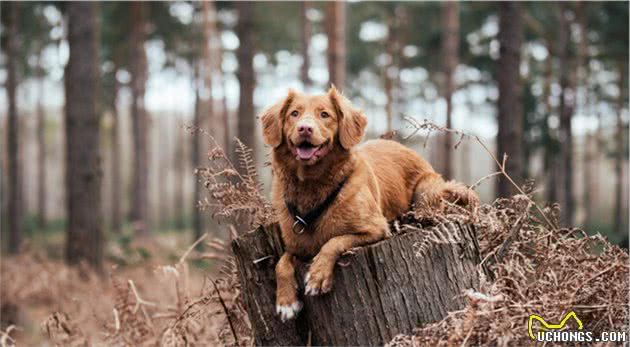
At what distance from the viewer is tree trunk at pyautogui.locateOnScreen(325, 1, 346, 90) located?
15.1 meters

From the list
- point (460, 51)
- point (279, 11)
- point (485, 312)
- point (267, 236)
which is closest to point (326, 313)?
point (267, 236)

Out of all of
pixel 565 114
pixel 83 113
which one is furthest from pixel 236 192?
pixel 565 114

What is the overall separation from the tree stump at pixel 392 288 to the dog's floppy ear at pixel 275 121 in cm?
89

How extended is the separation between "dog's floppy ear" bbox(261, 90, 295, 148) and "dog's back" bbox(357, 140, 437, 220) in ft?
2.86

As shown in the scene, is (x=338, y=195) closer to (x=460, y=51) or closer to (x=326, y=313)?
(x=326, y=313)

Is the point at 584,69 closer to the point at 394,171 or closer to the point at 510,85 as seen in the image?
the point at 510,85

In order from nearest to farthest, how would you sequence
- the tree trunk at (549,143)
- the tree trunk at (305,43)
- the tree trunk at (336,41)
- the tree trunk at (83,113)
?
1. the tree trunk at (83,113)
2. the tree trunk at (336,41)
3. the tree trunk at (305,43)
4. the tree trunk at (549,143)

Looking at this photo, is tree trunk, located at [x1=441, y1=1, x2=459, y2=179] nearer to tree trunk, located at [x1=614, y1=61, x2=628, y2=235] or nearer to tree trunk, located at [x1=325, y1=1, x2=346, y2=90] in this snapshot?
tree trunk, located at [x1=325, y1=1, x2=346, y2=90]

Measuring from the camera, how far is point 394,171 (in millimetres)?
5480

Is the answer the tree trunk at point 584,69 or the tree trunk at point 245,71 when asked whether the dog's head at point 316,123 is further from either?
the tree trunk at point 584,69

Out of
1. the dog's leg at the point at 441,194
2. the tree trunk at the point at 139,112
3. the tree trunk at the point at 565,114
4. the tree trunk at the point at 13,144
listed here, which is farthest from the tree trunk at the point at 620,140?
the dog's leg at the point at 441,194

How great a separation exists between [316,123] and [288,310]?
127 cm

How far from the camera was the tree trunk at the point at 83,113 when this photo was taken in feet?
39.8

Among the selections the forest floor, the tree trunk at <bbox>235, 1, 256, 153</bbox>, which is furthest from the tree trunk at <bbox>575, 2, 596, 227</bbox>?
the forest floor
